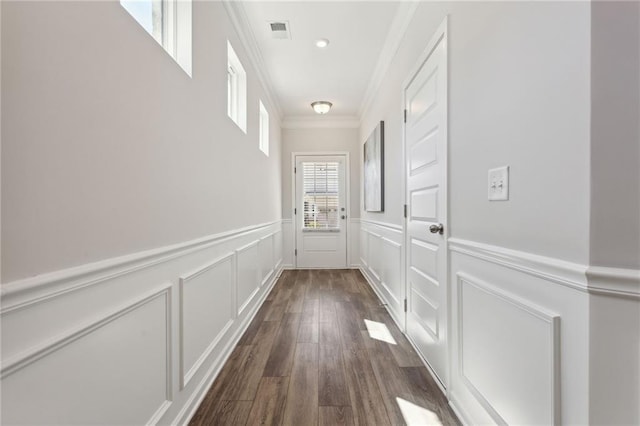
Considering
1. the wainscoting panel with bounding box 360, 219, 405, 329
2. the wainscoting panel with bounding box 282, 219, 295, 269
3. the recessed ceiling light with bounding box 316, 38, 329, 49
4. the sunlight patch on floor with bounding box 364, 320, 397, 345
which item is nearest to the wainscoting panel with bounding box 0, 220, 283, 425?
the sunlight patch on floor with bounding box 364, 320, 397, 345

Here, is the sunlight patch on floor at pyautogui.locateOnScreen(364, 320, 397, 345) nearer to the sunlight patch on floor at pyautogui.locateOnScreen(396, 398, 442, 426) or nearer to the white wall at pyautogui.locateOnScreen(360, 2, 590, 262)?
the sunlight patch on floor at pyautogui.locateOnScreen(396, 398, 442, 426)

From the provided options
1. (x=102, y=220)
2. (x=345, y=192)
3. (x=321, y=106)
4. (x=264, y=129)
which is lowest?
(x=102, y=220)

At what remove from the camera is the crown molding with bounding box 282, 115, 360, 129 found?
5016 mm

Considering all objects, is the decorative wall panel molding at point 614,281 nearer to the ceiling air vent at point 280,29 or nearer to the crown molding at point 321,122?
the ceiling air vent at point 280,29

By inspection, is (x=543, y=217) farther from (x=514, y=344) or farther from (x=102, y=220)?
(x=102, y=220)

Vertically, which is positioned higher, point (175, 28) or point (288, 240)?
point (175, 28)

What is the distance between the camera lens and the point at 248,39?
8.56ft

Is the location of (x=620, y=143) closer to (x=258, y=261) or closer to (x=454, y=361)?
(x=454, y=361)

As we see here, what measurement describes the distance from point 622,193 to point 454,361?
114cm

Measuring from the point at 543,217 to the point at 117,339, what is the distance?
139 centimetres

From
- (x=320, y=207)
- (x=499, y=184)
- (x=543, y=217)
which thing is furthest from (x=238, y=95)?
(x=320, y=207)

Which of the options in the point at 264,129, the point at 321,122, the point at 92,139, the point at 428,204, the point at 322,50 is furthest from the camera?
the point at 321,122

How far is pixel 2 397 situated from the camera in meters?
0.61

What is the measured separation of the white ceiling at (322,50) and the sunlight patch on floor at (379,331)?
2547 millimetres
